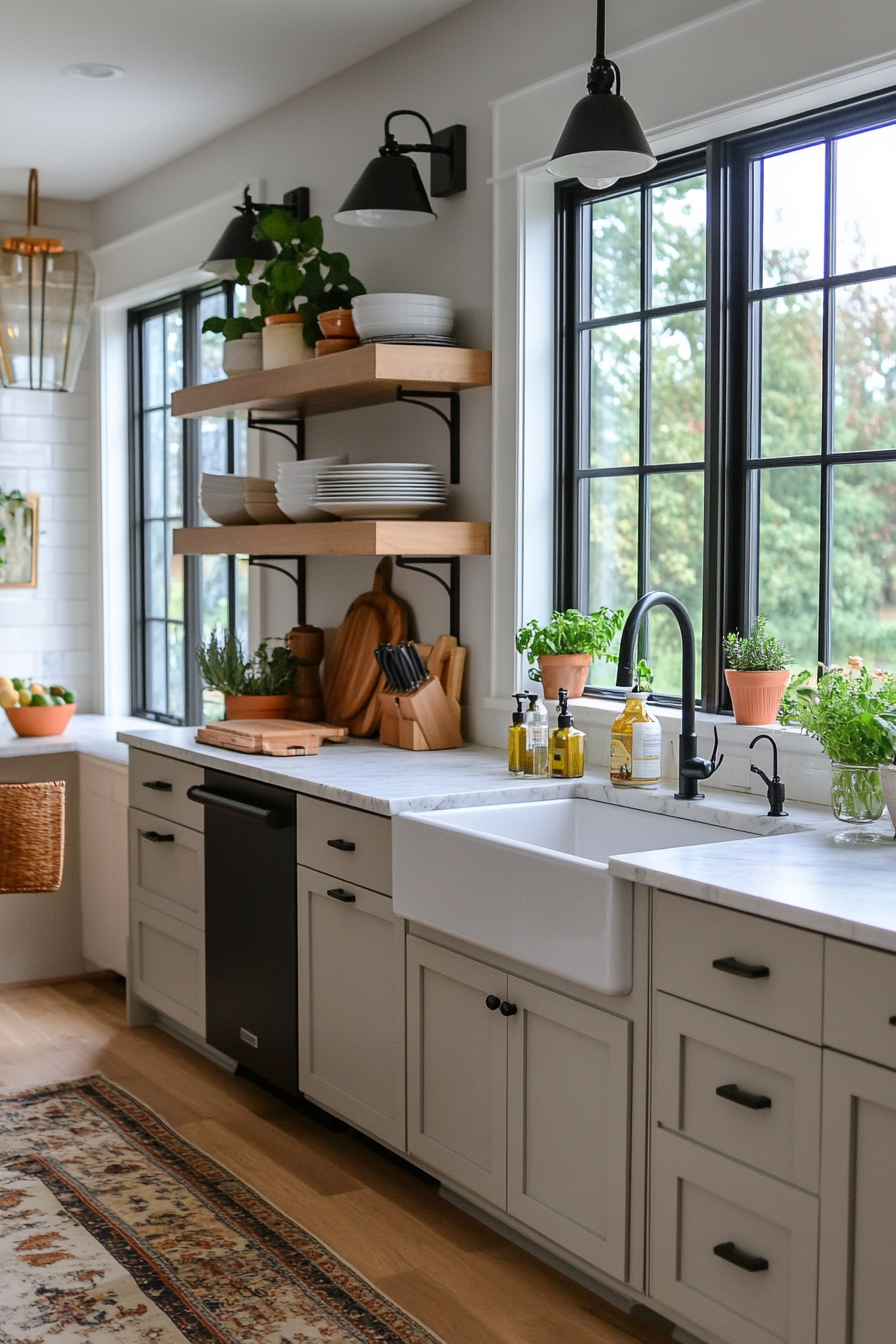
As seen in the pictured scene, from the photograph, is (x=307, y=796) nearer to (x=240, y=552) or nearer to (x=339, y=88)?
(x=240, y=552)

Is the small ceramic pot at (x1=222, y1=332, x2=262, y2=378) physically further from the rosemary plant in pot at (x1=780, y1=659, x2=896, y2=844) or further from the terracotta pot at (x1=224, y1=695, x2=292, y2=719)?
the rosemary plant in pot at (x1=780, y1=659, x2=896, y2=844)

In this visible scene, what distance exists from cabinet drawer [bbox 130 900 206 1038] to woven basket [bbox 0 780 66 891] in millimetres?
319

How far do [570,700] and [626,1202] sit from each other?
1378 millimetres

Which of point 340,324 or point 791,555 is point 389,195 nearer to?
point 340,324

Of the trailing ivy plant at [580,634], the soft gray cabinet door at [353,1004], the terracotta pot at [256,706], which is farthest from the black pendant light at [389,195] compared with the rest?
the soft gray cabinet door at [353,1004]

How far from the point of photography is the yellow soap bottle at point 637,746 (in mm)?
2943

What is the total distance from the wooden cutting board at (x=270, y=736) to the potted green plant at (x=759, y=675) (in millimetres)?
1154

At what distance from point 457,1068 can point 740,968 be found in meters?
0.87

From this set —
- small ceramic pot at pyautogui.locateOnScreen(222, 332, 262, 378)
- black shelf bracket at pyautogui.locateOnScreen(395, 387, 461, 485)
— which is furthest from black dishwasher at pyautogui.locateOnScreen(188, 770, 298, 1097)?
small ceramic pot at pyautogui.locateOnScreen(222, 332, 262, 378)

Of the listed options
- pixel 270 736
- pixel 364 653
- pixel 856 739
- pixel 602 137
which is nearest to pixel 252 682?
pixel 364 653

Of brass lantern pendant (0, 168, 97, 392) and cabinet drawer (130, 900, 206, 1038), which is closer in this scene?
cabinet drawer (130, 900, 206, 1038)

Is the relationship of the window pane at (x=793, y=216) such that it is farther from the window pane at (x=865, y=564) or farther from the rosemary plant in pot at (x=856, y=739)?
the rosemary plant in pot at (x=856, y=739)

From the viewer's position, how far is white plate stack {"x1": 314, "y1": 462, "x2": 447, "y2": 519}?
3.55 metres

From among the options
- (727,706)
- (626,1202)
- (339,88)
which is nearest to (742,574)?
(727,706)
